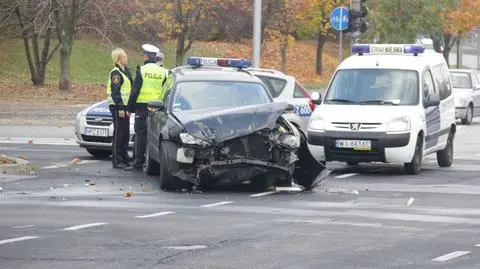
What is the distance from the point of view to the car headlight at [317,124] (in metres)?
18.9

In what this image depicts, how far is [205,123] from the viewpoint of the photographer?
51.3 ft

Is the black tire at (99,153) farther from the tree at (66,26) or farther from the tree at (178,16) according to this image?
the tree at (178,16)

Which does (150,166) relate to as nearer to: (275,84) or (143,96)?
(143,96)

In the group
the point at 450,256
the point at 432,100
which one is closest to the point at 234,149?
the point at 432,100

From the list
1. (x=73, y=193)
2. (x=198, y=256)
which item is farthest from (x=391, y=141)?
(x=198, y=256)

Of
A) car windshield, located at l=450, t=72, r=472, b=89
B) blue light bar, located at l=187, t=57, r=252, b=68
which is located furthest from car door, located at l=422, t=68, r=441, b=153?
car windshield, located at l=450, t=72, r=472, b=89

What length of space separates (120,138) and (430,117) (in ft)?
16.5

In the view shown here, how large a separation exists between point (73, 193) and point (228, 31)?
4563 centimetres

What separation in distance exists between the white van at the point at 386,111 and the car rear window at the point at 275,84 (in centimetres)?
141

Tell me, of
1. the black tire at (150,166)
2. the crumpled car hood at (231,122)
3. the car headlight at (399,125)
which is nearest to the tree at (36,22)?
the black tire at (150,166)

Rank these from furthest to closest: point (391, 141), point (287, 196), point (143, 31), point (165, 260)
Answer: point (143, 31) → point (391, 141) → point (287, 196) → point (165, 260)

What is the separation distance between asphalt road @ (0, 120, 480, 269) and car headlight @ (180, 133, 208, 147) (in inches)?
25.9

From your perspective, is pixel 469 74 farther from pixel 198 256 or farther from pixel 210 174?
pixel 198 256

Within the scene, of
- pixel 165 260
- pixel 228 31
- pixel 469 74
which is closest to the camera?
pixel 165 260
